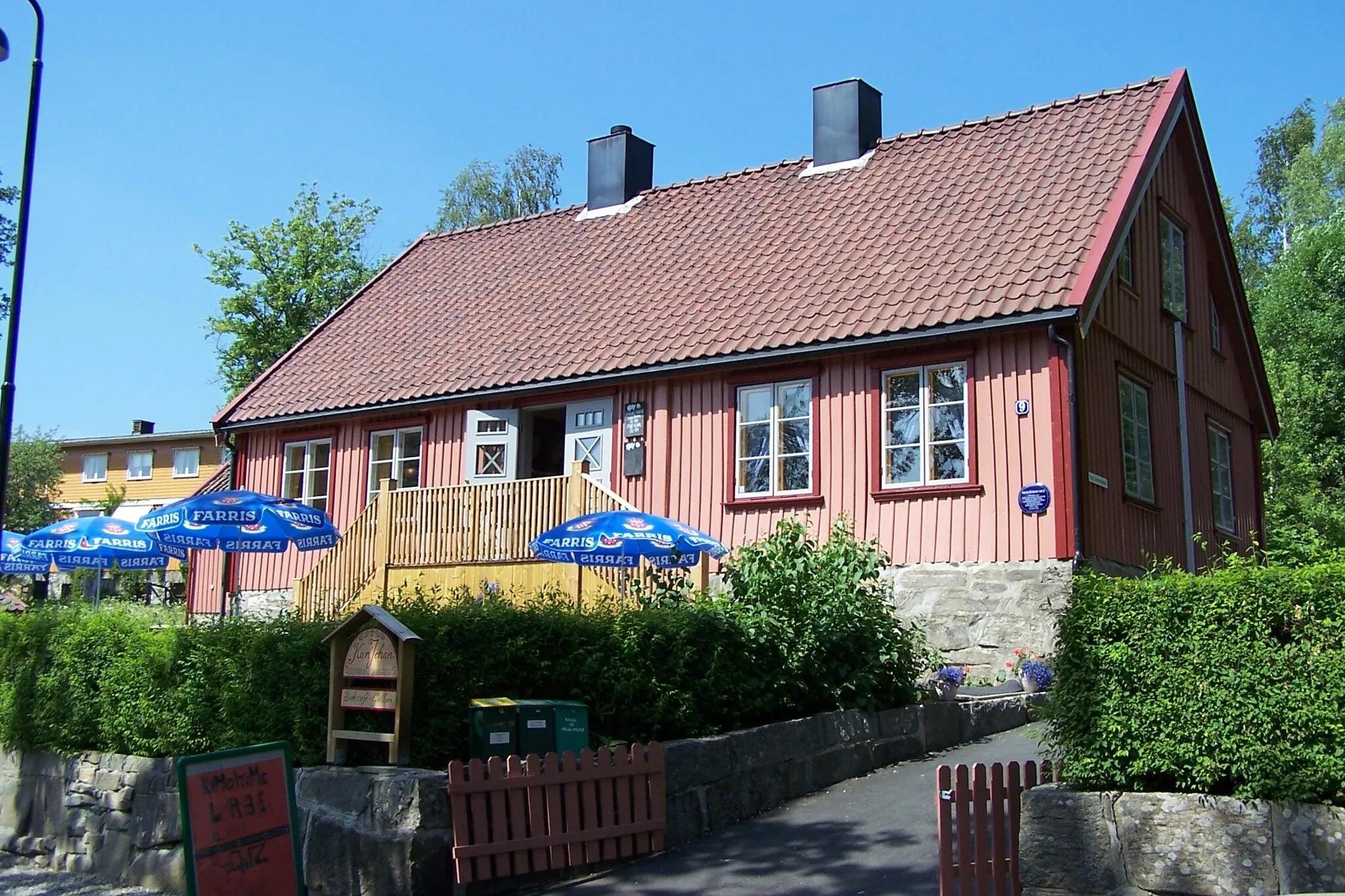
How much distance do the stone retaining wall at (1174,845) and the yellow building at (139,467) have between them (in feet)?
166

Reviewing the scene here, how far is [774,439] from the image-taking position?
17766 mm

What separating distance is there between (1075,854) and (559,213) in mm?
19721

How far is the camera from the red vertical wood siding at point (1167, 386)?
54.1 ft

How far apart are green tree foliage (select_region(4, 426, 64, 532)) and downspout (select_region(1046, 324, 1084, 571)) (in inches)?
1647

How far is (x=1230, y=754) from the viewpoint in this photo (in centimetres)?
680

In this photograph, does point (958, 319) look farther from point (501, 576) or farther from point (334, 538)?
point (334, 538)

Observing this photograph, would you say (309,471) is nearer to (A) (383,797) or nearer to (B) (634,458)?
(B) (634,458)

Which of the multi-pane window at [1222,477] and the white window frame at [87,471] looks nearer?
the multi-pane window at [1222,477]

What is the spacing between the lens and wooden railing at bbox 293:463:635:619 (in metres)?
16.1

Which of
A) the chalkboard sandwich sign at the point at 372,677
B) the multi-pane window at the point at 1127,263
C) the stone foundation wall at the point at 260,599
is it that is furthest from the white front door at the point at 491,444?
the chalkboard sandwich sign at the point at 372,677

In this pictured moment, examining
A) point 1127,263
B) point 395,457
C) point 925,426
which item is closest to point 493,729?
point 925,426

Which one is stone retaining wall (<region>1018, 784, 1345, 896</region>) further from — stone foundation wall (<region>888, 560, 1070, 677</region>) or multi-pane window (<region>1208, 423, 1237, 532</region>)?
multi-pane window (<region>1208, 423, 1237, 532</region>)

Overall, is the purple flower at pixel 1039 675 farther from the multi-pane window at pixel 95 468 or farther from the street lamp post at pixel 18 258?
the multi-pane window at pixel 95 468

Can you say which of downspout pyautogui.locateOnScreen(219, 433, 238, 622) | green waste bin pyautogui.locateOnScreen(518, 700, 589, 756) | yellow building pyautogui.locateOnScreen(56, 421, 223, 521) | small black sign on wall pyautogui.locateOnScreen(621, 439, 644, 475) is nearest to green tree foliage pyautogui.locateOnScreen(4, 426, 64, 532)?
yellow building pyautogui.locateOnScreen(56, 421, 223, 521)
